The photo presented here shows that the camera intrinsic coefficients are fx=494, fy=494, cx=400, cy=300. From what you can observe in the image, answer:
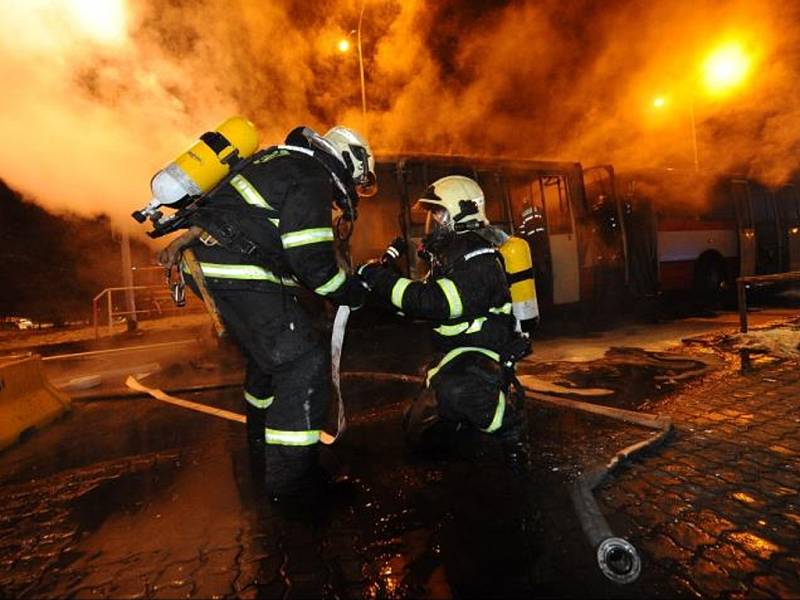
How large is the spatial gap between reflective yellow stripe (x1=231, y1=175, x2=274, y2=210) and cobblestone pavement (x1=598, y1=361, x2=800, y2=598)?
2.24 m

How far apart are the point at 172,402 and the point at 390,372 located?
236 centimetres

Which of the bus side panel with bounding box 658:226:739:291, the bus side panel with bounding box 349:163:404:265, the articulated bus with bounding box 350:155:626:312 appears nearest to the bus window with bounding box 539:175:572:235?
the articulated bus with bounding box 350:155:626:312

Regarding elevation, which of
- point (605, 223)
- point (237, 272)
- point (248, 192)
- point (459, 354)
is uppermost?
point (605, 223)

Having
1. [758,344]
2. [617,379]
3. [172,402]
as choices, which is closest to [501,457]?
[617,379]

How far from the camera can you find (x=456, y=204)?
2955 mm

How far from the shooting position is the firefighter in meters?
2.35

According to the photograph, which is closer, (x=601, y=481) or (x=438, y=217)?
(x=601, y=481)

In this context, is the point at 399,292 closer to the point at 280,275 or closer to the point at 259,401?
the point at 280,275

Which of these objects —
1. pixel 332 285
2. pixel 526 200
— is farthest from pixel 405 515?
pixel 526 200

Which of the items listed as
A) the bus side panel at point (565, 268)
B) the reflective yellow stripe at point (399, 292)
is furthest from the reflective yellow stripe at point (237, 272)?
the bus side panel at point (565, 268)

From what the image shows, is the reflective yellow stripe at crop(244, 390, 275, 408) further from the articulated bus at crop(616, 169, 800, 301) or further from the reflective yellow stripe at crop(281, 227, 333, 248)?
the articulated bus at crop(616, 169, 800, 301)

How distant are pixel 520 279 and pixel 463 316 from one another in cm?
59

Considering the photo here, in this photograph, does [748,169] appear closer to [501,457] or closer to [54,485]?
[501,457]

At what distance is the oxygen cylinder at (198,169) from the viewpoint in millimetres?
2375
